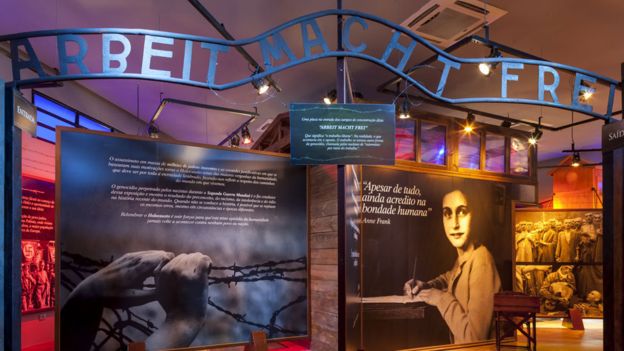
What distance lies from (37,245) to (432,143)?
19.9ft

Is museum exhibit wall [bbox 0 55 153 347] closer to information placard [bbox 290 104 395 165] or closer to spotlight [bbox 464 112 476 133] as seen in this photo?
information placard [bbox 290 104 395 165]

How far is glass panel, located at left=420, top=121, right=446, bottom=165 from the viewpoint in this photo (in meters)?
7.39

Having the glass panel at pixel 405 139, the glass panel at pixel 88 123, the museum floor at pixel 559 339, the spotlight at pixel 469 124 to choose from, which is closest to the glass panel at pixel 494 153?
the spotlight at pixel 469 124

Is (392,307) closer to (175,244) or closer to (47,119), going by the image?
(175,244)

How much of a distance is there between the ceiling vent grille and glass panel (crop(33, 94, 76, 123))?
5.63m

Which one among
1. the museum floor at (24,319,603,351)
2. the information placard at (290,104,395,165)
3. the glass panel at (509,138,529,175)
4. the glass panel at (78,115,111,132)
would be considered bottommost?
the museum floor at (24,319,603,351)

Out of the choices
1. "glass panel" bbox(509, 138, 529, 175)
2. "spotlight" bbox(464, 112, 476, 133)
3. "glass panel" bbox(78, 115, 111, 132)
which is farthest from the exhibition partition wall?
"glass panel" bbox(78, 115, 111, 132)

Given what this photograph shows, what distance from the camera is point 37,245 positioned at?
23.4 feet

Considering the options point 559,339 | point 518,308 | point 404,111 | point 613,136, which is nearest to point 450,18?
point 404,111

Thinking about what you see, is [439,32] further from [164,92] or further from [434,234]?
[164,92]

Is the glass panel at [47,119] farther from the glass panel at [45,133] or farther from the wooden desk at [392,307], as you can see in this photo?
the wooden desk at [392,307]

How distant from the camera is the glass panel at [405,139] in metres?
7.16

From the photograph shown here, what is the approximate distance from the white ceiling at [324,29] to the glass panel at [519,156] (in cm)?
91

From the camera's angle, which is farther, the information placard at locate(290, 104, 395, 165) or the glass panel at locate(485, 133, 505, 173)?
the glass panel at locate(485, 133, 505, 173)
